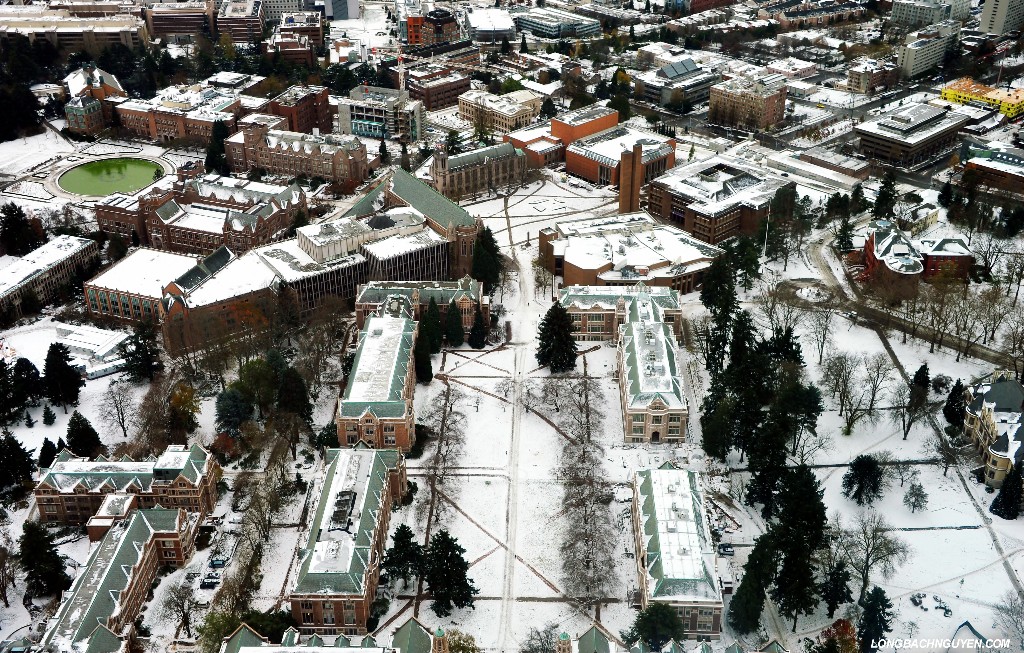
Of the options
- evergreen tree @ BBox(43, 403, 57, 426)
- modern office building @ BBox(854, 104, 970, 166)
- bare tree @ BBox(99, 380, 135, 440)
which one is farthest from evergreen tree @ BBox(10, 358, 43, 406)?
modern office building @ BBox(854, 104, 970, 166)

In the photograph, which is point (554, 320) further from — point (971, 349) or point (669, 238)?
point (971, 349)

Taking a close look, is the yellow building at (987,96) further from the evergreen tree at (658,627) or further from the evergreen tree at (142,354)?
the evergreen tree at (142,354)

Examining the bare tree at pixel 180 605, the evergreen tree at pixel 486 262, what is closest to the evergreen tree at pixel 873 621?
the bare tree at pixel 180 605

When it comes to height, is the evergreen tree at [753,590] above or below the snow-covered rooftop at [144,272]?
below

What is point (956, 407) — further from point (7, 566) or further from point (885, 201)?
point (7, 566)

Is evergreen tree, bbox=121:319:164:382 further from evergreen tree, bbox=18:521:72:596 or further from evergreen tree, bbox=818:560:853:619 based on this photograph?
evergreen tree, bbox=818:560:853:619
